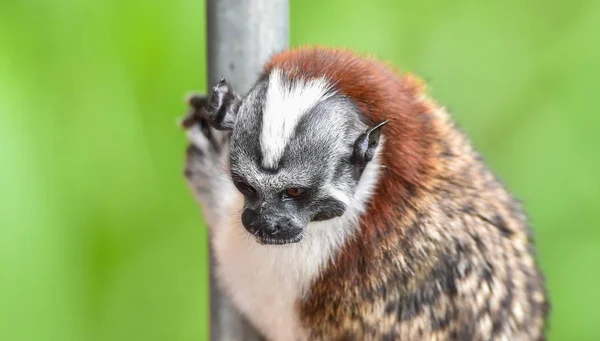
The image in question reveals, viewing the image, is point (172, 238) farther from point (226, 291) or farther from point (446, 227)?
point (446, 227)

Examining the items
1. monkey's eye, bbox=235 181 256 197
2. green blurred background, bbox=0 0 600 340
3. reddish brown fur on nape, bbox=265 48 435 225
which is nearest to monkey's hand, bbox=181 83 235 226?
monkey's eye, bbox=235 181 256 197

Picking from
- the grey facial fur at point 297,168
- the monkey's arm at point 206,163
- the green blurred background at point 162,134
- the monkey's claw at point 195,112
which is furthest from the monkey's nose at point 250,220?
the green blurred background at point 162,134

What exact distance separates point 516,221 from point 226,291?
714mm

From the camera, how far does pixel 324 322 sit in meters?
2.06

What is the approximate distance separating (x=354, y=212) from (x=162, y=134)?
1604 mm

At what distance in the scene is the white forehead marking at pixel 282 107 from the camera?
5.70 ft

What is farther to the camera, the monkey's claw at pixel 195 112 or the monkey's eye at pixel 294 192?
the monkey's claw at pixel 195 112

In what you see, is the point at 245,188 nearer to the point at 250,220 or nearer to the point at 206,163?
the point at 250,220

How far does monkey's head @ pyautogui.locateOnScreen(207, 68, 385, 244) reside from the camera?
1751mm

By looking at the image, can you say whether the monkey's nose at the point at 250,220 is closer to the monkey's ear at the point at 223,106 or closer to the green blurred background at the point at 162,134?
the monkey's ear at the point at 223,106

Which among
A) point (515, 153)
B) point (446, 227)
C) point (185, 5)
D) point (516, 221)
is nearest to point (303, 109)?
point (446, 227)

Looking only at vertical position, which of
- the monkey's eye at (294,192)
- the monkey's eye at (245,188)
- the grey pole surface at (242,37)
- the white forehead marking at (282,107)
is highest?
the grey pole surface at (242,37)

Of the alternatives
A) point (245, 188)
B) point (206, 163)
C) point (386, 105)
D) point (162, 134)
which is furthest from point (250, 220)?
point (162, 134)

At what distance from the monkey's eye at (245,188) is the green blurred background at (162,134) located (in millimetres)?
1477
